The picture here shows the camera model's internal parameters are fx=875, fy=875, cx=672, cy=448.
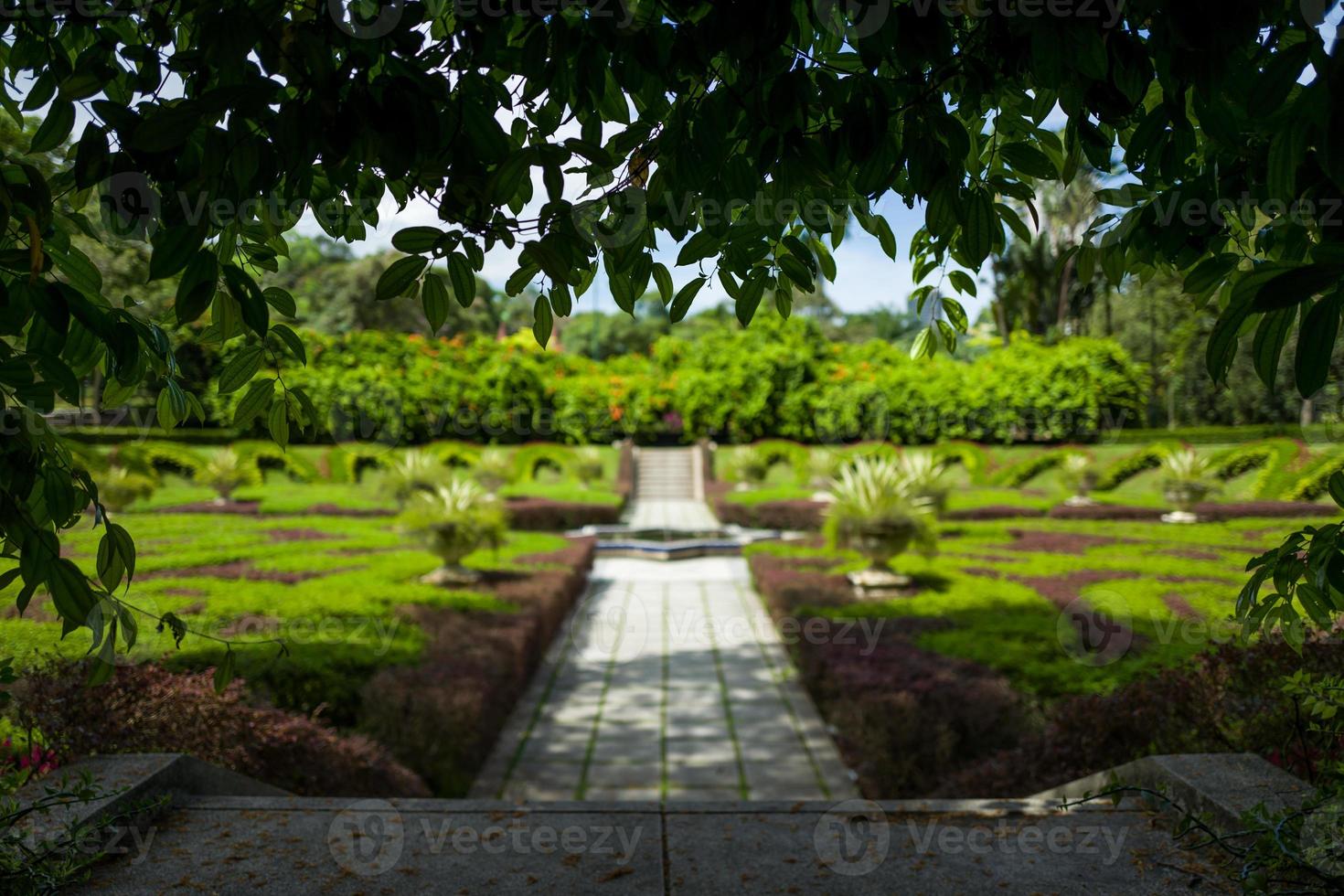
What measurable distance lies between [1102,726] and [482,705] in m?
3.09

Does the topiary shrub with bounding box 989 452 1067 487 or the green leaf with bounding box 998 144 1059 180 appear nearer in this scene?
the green leaf with bounding box 998 144 1059 180

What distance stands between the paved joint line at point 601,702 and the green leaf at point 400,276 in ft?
12.6

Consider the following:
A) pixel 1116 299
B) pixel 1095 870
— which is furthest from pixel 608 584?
pixel 1116 299

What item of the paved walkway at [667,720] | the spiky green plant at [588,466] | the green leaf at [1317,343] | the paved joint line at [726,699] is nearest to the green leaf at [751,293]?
the green leaf at [1317,343]

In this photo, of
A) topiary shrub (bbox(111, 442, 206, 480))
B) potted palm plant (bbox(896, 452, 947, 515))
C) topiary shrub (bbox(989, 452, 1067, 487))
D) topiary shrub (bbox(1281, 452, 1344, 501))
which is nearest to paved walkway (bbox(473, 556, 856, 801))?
potted palm plant (bbox(896, 452, 947, 515))

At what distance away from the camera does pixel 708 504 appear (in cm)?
1903

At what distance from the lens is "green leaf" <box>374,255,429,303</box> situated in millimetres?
1256

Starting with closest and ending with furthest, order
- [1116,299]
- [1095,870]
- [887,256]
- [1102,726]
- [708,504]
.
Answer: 1. [887,256]
2. [1095,870]
3. [1102,726]
4. [708,504]
5. [1116,299]

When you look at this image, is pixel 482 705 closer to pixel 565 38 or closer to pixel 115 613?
pixel 115 613

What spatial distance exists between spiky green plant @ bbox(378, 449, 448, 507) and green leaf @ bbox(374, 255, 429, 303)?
39.5 feet

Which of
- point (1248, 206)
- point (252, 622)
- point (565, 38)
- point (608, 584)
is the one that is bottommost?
point (608, 584)

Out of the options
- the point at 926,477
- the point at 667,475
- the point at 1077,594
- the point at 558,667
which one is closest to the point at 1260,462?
the point at 926,477

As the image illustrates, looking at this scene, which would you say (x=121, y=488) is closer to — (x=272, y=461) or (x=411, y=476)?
(x=411, y=476)

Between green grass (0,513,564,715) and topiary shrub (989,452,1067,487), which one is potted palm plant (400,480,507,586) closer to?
green grass (0,513,564,715)
